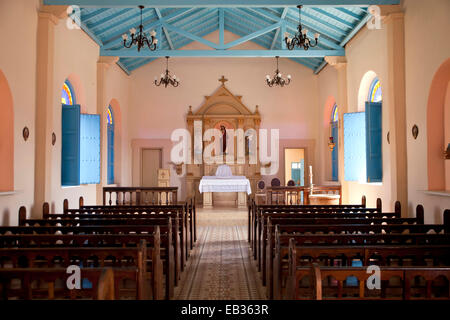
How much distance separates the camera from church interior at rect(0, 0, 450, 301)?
3.45 meters

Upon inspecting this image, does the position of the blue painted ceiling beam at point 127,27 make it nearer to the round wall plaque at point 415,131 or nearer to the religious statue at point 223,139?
the religious statue at point 223,139

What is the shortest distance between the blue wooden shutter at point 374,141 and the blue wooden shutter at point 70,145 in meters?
6.18

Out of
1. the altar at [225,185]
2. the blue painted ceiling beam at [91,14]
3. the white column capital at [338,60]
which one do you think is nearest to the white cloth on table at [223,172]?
the altar at [225,185]

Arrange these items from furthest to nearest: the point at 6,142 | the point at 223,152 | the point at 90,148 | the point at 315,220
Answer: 1. the point at 223,152
2. the point at 90,148
3. the point at 6,142
4. the point at 315,220

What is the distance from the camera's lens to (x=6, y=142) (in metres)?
6.46

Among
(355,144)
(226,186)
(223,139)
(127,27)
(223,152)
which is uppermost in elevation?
(127,27)

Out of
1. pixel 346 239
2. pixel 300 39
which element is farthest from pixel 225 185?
pixel 346 239

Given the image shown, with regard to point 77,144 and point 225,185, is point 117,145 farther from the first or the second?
point 77,144

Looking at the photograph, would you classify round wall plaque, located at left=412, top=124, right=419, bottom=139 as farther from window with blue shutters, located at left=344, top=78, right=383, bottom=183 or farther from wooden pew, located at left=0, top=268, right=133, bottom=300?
wooden pew, located at left=0, top=268, right=133, bottom=300

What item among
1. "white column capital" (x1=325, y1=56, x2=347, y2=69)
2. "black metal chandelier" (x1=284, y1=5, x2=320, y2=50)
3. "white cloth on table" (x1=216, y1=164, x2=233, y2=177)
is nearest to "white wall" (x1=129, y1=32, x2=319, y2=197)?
"white cloth on table" (x1=216, y1=164, x2=233, y2=177)

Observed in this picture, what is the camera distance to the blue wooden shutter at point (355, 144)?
9.88 m

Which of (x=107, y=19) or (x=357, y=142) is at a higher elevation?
(x=107, y=19)

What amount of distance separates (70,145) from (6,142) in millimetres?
2087
